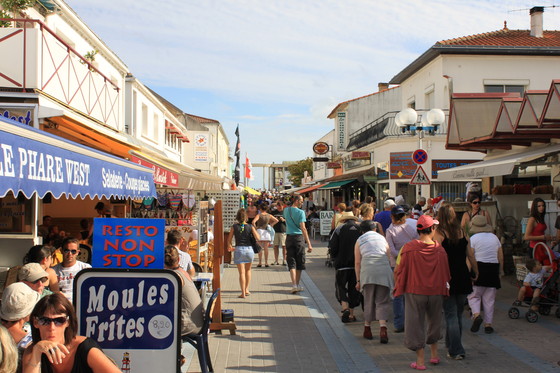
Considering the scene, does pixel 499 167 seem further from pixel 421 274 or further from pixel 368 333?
pixel 421 274

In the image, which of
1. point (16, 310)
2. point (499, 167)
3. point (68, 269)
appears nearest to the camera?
point (16, 310)

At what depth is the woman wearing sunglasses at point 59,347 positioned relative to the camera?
10.3ft

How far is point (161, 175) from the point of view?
1109 centimetres

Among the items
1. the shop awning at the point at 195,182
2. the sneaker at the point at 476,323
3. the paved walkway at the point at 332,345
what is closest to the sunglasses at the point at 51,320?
the paved walkway at the point at 332,345

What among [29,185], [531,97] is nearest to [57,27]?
[29,185]

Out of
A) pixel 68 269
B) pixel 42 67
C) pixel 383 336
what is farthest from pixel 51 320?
pixel 42 67

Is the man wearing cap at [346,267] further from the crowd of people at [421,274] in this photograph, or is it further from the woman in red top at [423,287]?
the woman in red top at [423,287]

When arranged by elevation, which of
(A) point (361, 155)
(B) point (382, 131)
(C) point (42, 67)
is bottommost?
(C) point (42, 67)

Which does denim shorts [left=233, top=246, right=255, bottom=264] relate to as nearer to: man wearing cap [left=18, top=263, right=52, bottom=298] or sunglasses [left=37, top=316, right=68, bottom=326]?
man wearing cap [left=18, top=263, right=52, bottom=298]

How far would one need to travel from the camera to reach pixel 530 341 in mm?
7043

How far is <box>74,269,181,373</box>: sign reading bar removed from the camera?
13.8 ft

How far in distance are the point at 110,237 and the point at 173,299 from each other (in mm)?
959

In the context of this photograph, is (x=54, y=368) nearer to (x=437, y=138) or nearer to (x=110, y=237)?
(x=110, y=237)

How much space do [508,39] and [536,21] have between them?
238 cm
